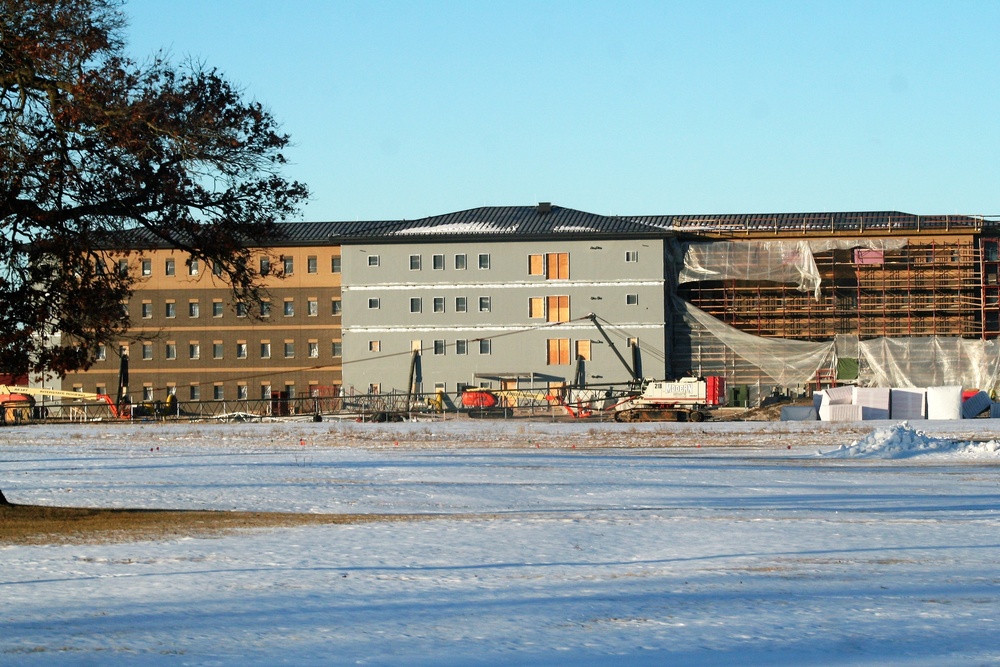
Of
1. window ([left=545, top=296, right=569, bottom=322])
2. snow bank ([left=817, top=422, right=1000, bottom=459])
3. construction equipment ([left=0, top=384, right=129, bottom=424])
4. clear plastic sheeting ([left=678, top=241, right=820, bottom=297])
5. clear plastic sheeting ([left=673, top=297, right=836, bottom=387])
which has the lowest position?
snow bank ([left=817, top=422, right=1000, bottom=459])

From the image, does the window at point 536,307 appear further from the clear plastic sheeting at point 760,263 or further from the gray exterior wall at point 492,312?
the clear plastic sheeting at point 760,263

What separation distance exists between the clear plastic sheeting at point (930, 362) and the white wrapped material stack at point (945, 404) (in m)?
19.4

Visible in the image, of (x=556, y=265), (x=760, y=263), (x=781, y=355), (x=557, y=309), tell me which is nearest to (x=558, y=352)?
(x=557, y=309)

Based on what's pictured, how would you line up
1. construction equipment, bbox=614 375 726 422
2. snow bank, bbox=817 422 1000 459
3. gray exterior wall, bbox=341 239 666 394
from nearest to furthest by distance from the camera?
snow bank, bbox=817 422 1000 459, construction equipment, bbox=614 375 726 422, gray exterior wall, bbox=341 239 666 394

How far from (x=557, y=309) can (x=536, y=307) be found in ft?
5.35

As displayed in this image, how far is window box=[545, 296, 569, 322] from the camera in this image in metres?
86.0

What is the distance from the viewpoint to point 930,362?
81000mm

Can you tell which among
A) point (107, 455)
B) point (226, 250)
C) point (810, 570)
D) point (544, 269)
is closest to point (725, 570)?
point (810, 570)

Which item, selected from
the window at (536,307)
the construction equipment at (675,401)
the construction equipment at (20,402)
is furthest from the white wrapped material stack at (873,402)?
the construction equipment at (20,402)

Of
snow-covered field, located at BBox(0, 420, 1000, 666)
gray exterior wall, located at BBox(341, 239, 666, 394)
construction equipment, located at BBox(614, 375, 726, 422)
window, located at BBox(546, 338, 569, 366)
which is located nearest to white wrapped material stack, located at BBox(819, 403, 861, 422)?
construction equipment, located at BBox(614, 375, 726, 422)

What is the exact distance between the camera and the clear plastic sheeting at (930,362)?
80.6 meters

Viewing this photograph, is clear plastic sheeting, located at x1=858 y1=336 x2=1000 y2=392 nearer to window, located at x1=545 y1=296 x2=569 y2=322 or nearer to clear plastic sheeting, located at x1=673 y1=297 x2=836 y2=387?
clear plastic sheeting, located at x1=673 y1=297 x2=836 y2=387

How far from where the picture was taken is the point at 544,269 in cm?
8750

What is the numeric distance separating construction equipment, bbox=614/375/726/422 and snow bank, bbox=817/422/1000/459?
A: 29259 millimetres
